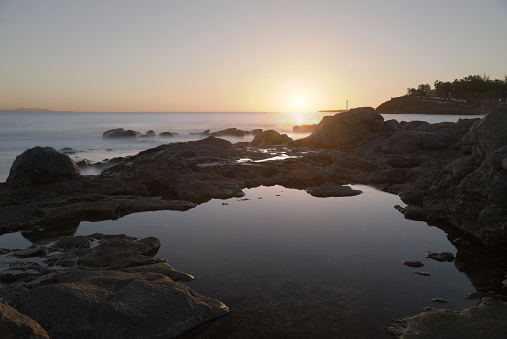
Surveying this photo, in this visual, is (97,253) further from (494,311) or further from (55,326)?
(494,311)

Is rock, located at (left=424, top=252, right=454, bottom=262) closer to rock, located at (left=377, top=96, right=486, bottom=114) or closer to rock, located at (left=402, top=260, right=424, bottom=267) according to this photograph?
rock, located at (left=402, top=260, right=424, bottom=267)

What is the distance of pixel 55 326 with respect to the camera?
408 centimetres

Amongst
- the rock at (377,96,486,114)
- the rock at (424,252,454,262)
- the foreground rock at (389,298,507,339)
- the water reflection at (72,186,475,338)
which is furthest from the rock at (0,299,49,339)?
the rock at (377,96,486,114)

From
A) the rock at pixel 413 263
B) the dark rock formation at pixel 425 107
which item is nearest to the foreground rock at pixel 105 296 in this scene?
the rock at pixel 413 263

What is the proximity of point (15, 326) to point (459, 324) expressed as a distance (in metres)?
5.21

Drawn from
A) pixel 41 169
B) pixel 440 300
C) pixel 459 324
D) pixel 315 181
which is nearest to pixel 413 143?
pixel 315 181

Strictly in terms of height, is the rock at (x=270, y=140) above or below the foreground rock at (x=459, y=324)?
above

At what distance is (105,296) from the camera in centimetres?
471

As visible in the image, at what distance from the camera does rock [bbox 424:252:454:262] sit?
6.86 meters

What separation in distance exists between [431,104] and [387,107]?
26.6 metres

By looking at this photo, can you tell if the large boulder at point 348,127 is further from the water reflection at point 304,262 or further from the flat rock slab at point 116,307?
the flat rock slab at point 116,307

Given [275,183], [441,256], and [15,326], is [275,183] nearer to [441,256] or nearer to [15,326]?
[441,256]

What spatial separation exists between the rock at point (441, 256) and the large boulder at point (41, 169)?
11445 millimetres

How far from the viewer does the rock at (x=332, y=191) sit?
12.3m
